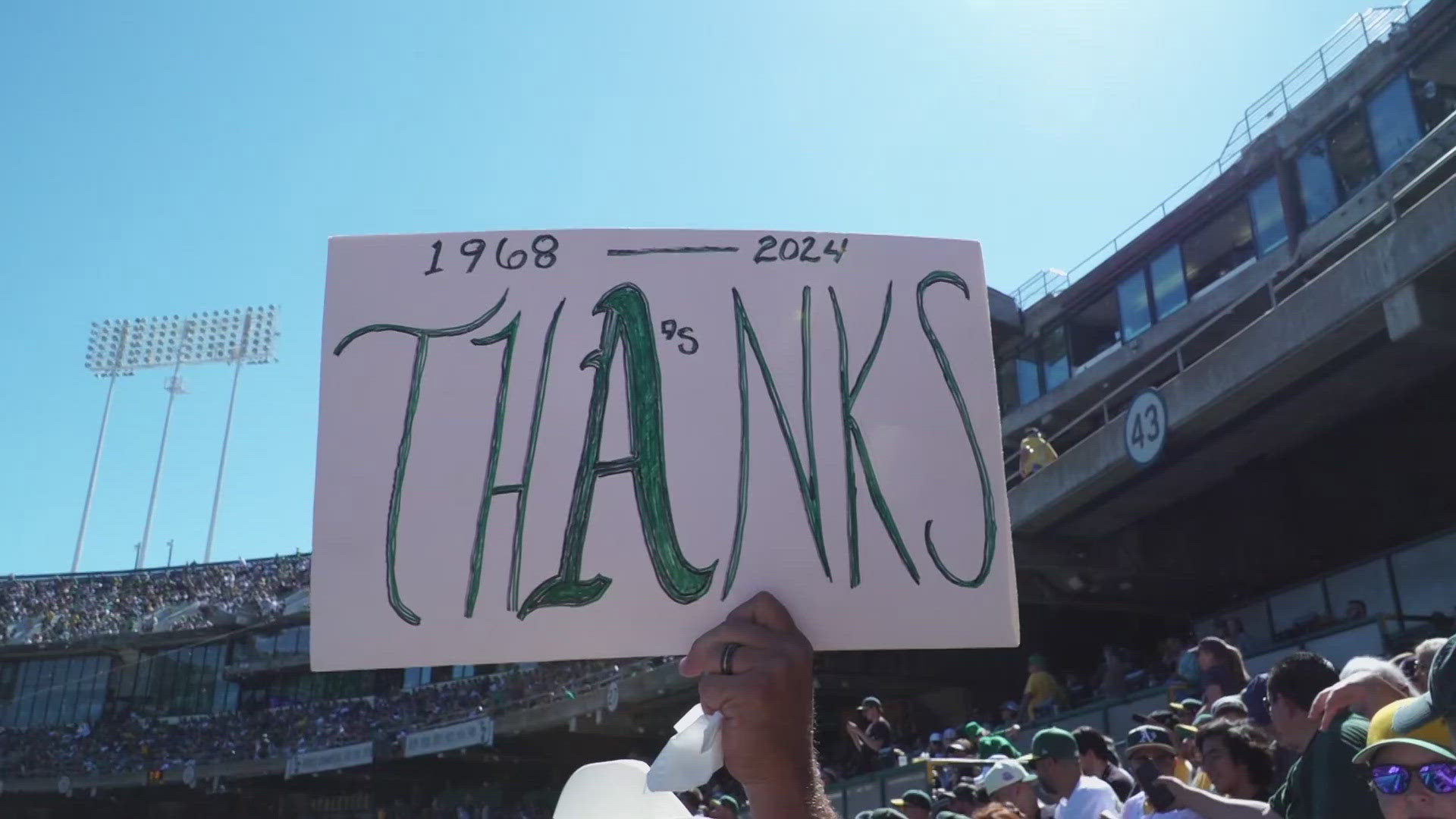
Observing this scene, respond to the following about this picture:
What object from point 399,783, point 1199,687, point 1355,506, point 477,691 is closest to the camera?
point 1199,687

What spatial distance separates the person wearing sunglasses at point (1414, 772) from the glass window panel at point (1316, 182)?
17073 mm

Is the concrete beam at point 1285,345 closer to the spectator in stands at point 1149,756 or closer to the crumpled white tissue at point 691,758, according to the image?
the spectator in stands at point 1149,756

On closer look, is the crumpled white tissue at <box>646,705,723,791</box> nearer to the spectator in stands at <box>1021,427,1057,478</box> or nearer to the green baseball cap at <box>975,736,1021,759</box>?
the green baseball cap at <box>975,736,1021,759</box>

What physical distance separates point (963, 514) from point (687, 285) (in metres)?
0.58

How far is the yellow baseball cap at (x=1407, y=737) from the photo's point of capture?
1995mm

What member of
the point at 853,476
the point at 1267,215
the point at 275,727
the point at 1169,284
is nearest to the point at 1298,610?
the point at 1267,215

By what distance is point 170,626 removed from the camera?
3731 centimetres

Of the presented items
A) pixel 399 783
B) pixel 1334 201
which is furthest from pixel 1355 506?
pixel 399 783

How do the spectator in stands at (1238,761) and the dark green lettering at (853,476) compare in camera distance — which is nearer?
the dark green lettering at (853,476)

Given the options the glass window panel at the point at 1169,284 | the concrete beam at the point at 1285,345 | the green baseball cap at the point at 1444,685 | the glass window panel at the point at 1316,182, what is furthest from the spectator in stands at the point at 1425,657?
the glass window panel at the point at 1169,284

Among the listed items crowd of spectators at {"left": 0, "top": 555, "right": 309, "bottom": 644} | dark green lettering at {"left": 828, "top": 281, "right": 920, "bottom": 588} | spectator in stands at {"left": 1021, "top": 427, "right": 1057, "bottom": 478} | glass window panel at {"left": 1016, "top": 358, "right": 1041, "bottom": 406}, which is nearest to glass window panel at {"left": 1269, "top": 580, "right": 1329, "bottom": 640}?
spectator in stands at {"left": 1021, "top": 427, "right": 1057, "bottom": 478}

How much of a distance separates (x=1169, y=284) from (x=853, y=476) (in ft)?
65.9

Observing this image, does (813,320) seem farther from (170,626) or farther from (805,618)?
(170,626)

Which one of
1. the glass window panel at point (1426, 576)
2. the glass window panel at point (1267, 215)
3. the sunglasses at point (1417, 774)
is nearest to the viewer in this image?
the sunglasses at point (1417, 774)
